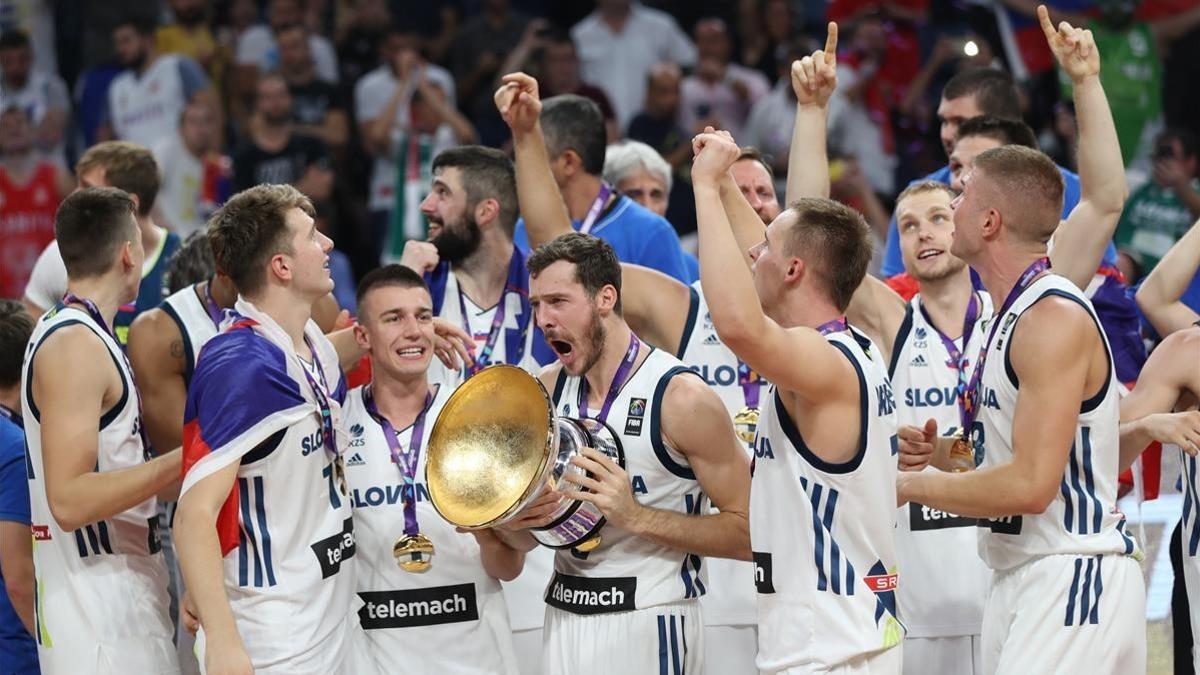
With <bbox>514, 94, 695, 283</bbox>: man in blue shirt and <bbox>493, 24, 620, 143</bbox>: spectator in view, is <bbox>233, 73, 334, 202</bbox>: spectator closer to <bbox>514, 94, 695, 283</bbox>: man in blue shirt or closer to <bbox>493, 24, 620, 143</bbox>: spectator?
<bbox>493, 24, 620, 143</bbox>: spectator

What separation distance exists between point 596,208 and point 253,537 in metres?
2.76

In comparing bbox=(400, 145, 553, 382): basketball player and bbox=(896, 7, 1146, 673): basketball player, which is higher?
bbox=(400, 145, 553, 382): basketball player

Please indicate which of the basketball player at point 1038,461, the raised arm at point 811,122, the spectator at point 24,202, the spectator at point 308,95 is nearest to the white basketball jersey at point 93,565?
the raised arm at point 811,122

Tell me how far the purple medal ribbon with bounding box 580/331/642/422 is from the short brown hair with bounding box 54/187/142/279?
1.96 meters

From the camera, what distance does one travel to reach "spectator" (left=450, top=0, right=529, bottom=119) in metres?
13.3

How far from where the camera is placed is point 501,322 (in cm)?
684

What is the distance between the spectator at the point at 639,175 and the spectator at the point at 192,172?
4814 mm

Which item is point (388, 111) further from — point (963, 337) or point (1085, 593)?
point (1085, 593)

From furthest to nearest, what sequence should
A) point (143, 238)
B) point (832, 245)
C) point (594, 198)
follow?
point (143, 238) < point (594, 198) < point (832, 245)

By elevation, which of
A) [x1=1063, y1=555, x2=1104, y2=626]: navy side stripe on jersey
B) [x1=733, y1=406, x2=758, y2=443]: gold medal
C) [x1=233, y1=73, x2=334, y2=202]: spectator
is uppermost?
[x1=233, y1=73, x2=334, y2=202]: spectator

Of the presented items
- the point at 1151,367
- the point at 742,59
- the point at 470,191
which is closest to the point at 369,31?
the point at 742,59

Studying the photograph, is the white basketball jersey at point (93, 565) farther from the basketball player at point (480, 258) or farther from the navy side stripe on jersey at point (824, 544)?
the navy side stripe on jersey at point (824, 544)

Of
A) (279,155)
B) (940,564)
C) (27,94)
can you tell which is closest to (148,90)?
(27,94)

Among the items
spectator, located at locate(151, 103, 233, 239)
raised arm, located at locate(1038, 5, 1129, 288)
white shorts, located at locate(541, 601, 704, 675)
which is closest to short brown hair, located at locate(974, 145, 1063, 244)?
raised arm, located at locate(1038, 5, 1129, 288)
